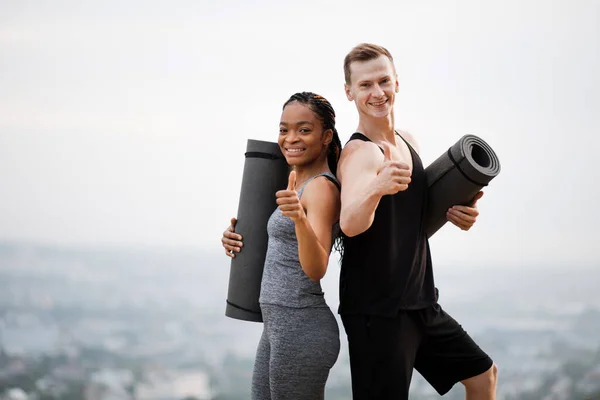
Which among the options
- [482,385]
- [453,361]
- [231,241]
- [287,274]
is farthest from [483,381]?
[231,241]

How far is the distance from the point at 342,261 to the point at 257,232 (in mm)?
467

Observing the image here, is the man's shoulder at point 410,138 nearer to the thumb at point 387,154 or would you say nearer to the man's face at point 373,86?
the man's face at point 373,86

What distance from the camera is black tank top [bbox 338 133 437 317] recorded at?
280 cm

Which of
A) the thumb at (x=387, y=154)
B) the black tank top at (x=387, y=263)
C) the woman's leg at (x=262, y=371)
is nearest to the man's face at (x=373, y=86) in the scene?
the black tank top at (x=387, y=263)

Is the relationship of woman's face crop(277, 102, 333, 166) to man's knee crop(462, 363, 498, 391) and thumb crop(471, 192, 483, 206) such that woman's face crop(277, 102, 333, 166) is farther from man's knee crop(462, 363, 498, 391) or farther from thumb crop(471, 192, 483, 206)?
man's knee crop(462, 363, 498, 391)

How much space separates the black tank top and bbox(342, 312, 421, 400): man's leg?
0.17ft

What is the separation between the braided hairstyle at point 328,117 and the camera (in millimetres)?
2910

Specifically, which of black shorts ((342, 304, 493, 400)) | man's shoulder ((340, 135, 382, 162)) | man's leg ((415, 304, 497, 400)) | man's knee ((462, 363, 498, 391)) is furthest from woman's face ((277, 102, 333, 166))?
man's knee ((462, 363, 498, 391))

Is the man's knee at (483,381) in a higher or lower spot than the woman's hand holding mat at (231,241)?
lower

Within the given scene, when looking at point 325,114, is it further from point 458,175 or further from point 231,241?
point 231,241

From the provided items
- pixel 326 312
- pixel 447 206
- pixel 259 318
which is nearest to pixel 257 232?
pixel 259 318

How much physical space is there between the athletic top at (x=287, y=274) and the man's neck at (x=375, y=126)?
0.26m

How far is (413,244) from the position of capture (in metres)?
2.89

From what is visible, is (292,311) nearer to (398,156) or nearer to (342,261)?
(342,261)
